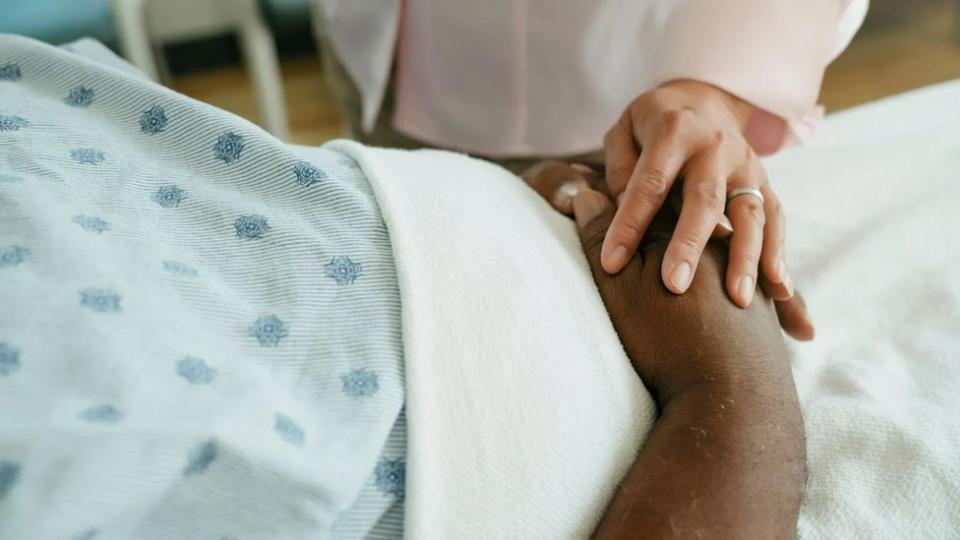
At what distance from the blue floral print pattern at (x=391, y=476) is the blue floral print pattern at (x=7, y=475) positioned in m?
0.18

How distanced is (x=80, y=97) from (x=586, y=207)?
0.42 metres

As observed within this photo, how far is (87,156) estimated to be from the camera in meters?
0.59

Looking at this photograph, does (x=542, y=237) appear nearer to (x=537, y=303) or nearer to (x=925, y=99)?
(x=537, y=303)

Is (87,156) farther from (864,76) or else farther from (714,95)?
(864,76)

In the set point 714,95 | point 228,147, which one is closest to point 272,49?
point 714,95

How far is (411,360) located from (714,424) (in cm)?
21

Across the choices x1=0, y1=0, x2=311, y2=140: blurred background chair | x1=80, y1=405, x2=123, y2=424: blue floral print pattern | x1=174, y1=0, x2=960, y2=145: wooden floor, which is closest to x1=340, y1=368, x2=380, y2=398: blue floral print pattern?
x1=80, y1=405, x2=123, y2=424: blue floral print pattern

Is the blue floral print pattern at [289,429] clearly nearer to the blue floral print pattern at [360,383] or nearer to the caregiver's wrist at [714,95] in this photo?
the blue floral print pattern at [360,383]

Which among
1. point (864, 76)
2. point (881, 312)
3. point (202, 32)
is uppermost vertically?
point (881, 312)

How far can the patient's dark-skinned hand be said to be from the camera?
518 mm

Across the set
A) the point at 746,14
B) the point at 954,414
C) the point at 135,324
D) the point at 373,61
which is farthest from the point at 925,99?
the point at 135,324

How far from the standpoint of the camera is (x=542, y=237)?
66 centimetres

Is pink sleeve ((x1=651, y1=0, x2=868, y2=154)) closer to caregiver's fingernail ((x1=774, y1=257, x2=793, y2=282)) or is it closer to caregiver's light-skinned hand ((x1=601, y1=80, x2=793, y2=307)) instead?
caregiver's light-skinned hand ((x1=601, y1=80, x2=793, y2=307))

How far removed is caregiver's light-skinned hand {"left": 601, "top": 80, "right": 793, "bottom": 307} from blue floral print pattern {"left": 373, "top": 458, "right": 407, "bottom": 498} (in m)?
0.26
